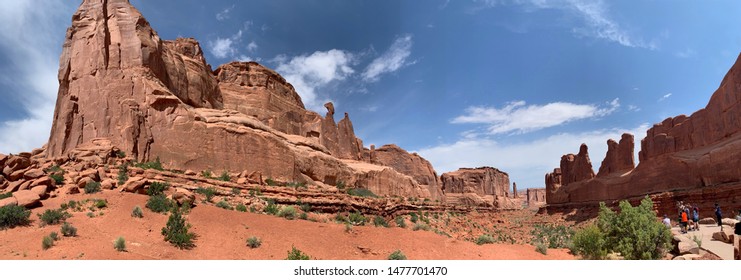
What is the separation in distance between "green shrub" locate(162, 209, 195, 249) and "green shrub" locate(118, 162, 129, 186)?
21.5ft

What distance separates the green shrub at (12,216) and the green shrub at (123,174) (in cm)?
522

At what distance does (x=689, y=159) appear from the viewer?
38.7 meters

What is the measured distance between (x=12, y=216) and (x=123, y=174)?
6788mm

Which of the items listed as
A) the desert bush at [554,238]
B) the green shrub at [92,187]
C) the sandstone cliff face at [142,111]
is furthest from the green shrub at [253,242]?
the desert bush at [554,238]

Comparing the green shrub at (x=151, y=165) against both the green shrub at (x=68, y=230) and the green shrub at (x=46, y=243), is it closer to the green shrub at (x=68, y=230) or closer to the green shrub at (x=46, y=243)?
the green shrub at (x=68, y=230)

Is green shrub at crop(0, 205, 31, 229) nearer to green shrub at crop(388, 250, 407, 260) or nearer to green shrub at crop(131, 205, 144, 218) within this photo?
green shrub at crop(131, 205, 144, 218)

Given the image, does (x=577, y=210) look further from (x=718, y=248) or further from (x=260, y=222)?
(x=260, y=222)

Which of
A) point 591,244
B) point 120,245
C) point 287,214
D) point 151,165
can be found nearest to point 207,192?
point 287,214

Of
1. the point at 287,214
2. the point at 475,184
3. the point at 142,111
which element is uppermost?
the point at 142,111

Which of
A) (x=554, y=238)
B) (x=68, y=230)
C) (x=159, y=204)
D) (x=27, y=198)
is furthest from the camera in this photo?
(x=554, y=238)

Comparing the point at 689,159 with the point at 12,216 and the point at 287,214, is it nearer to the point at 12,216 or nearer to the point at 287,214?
the point at 287,214

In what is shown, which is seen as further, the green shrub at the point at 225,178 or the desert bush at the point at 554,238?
the green shrub at the point at 225,178

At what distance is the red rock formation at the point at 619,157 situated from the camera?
5378 centimetres

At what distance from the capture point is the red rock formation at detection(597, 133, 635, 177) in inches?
2117
